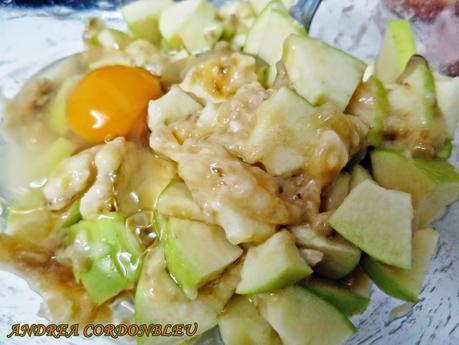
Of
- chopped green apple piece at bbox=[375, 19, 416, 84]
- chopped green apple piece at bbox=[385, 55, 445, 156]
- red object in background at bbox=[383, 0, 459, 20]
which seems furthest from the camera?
red object in background at bbox=[383, 0, 459, 20]

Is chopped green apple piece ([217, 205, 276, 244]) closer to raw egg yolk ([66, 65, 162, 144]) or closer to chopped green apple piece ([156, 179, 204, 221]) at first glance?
chopped green apple piece ([156, 179, 204, 221])

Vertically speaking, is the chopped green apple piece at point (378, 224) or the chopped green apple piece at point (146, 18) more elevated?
the chopped green apple piece at point (378, 224)

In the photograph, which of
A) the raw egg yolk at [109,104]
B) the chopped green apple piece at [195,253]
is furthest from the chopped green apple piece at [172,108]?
the chopped green apple piece at [195,253]

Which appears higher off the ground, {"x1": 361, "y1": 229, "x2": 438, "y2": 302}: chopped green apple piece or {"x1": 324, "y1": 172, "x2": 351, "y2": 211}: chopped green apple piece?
{"x1": 324, "y1": 172, "x2": 351, "y2": 211}: chopped green apple piece

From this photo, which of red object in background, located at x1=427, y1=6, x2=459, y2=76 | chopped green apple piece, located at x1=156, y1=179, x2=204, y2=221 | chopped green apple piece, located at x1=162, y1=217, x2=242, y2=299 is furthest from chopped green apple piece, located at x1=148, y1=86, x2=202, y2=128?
red object in background, located at x1=427, y1=6, x2=459, y2=76

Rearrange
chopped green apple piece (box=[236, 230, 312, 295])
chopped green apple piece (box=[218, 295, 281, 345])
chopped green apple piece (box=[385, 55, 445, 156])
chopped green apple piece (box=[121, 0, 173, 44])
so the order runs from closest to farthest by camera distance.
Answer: chopped green apple piece (box=[236, 230, 312, 295]) → chopped green apple piece (box=[218, 295, 281, 345]) → chopped green apple piece (box=[385, 55, 445, 156]) → chopped green apple piece (box=[121, 0, 173, 44])

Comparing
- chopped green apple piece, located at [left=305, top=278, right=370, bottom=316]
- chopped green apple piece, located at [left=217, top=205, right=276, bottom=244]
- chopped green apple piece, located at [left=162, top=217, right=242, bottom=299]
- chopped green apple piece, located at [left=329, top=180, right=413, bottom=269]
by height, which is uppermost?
chopped green apple piece, located at [left=329, top=180, right=413, bottom=269]

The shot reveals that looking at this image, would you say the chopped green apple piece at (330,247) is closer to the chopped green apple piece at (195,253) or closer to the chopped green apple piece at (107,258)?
the chopped green apple piece at (195,253)
